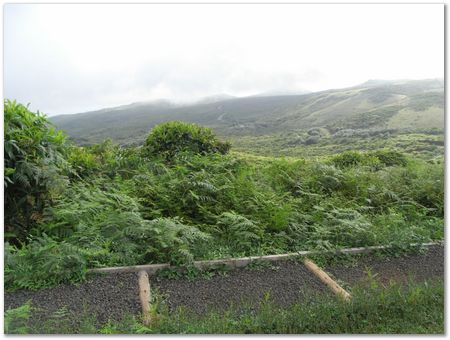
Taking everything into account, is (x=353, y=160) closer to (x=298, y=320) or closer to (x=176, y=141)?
(x=176, y=141)

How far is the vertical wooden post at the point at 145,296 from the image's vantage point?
11.1 feet

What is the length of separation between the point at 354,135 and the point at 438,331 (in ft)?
32.5

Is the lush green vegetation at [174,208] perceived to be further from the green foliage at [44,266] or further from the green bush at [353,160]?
the green bush at [353,160]

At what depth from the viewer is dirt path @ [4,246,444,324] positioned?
363 centimetres

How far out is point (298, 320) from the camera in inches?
133

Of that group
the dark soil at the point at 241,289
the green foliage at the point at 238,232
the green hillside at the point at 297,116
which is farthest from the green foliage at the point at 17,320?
the green hillside at the point at 297,116

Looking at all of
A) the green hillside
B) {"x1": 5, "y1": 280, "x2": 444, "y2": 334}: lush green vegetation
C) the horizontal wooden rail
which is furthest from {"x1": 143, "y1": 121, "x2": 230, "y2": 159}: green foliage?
{"x1": 5, "y1": 280, "x2": 444, "y2": 334}: lush green vegetation

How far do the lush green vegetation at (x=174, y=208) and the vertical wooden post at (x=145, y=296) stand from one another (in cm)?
32

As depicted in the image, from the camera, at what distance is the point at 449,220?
542cm

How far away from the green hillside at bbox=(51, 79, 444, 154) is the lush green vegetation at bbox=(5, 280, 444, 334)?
20.8 ft

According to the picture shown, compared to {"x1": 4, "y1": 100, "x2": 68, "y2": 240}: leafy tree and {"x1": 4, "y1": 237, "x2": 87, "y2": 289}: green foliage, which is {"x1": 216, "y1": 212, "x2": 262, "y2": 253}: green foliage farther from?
{"x1": 4, "y1": 100, "x2": 68, "y2": 240}: leafy tree

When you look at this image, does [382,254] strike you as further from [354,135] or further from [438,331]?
[354,135]

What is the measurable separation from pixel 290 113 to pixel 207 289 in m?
10.8

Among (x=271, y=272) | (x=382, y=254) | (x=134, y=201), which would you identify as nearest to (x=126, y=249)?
(x=134, y=201)
